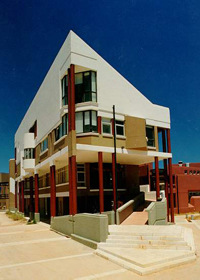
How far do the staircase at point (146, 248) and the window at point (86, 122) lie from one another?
26.1ft

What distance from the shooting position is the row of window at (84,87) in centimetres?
2264

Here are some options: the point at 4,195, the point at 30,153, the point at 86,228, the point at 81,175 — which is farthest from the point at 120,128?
the point at 4,195

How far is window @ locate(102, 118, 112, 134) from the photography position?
913 inches

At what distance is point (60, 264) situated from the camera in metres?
12.4

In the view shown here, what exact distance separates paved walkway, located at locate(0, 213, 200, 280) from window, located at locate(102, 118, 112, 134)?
358 inches

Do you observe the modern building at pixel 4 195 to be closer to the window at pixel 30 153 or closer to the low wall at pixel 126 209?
the window at pixel 30 153

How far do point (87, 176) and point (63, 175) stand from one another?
10.2 feet

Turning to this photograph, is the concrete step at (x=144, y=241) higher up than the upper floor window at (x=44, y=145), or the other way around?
the upper floor window at (x=44, y=145)

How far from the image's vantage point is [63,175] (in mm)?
29344

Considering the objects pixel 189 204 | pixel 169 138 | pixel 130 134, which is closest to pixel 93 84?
pixel 130 134

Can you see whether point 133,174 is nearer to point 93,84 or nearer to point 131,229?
point 93,84

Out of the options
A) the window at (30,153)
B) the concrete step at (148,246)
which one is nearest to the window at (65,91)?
the concrete step at (148,246)

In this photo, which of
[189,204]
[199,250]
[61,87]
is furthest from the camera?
[189,204]

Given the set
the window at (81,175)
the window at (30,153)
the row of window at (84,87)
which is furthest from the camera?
the window at (30,153)
